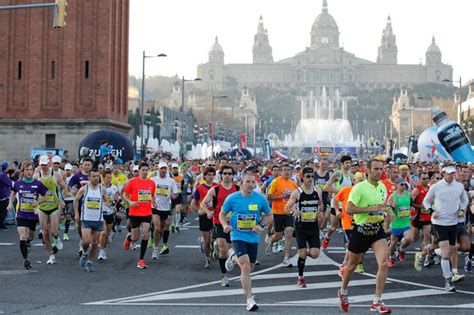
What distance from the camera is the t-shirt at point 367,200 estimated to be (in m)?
11.1

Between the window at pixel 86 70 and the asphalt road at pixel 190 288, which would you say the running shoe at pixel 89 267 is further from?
the window at pixel 86 70

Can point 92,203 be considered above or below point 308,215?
above

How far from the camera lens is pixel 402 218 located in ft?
50.9

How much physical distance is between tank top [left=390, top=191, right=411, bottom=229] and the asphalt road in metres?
0.74

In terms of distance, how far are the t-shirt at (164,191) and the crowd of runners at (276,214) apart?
2cm

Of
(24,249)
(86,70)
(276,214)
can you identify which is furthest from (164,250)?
(86,70)

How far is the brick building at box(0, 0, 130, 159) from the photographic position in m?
42.0

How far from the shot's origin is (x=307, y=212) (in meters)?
13.8

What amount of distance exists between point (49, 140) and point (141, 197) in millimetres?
27201

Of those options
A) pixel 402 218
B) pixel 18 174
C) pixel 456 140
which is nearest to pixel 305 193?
pixel 402 218

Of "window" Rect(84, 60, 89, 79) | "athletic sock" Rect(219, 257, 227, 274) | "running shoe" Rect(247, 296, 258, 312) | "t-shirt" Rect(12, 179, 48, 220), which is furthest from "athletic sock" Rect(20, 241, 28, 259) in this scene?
"window" Rect(84, 60, 89, 79)

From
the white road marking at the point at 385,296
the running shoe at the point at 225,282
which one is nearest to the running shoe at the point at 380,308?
the white road marking at the point at 385,296

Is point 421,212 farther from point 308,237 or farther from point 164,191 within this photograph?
point 164,191

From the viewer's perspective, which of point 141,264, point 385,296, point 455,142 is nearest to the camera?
point 385,296
